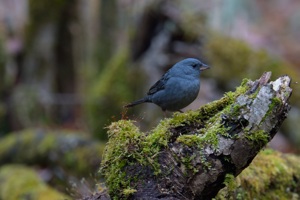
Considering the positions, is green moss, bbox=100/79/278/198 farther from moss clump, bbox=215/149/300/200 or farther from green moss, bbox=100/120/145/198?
moss clump, bbox=215/149/300/200

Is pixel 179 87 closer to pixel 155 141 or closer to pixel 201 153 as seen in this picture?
pixel 155 141

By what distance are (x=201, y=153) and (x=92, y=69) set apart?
1075 cm

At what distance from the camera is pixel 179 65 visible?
470 centimetres

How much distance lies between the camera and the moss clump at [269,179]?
4.88 m

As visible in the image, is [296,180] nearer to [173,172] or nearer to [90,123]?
[173,172]

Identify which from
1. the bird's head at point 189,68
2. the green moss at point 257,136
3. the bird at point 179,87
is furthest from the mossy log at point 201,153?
the bird's head at point 189,68

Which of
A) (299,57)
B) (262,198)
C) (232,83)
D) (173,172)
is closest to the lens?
(173,172)

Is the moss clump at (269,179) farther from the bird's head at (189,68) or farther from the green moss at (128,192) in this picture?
the green moss at (128,192)

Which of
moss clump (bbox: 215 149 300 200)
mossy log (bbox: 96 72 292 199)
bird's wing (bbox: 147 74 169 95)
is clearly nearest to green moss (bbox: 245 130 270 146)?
mossy log (bbox: 96 72 292 199)

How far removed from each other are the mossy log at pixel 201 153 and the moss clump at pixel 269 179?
1.05 meters

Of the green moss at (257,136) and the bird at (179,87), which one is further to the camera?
the bird at (179,87)

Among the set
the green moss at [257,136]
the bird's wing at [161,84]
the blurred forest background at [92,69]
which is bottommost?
the green moss at [257,136]

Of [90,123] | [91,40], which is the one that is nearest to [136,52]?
[90,123]

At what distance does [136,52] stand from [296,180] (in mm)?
6910
